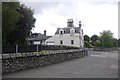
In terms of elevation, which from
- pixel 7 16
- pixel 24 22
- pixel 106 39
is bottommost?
pixel 106 39

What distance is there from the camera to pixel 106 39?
2889 inches

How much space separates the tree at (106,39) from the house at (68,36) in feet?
45.5

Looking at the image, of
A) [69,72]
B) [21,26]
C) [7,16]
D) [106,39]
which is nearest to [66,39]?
[106,39]

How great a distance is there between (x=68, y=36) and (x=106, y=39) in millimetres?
17564

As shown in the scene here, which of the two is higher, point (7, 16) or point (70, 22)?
point (70, 22)

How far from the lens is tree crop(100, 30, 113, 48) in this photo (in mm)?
73000

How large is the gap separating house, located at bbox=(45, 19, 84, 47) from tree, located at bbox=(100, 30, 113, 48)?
546 inches

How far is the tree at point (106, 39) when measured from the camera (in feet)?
240

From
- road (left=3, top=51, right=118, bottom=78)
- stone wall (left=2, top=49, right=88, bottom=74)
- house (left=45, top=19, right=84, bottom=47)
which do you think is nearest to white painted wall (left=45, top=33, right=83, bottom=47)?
house (left=45, top=19, right=84, bottom=47)

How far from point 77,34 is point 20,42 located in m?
33.3

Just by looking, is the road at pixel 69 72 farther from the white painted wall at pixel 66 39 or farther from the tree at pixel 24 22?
the white painted wall at pixel 66 39

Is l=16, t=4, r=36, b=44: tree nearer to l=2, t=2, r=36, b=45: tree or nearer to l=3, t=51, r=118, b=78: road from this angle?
l=2, t=2, r=36, b=45: tree

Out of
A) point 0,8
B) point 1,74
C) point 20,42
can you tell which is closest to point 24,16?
point 20,42

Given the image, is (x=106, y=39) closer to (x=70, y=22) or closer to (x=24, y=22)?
(x=70, y=22)
